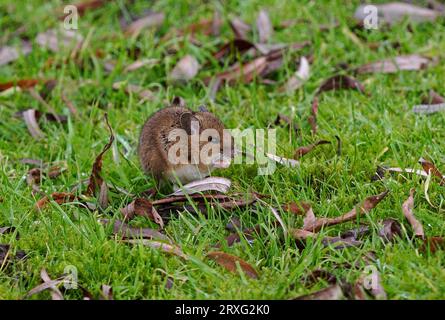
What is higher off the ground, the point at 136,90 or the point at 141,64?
the point at 141,64

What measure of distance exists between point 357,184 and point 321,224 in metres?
0.48

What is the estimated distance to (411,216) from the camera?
4.36 meters

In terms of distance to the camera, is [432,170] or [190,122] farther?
[190,122]

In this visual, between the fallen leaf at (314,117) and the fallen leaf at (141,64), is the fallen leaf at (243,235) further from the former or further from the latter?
the fallen leaf at (141,64)

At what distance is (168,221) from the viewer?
480 cm

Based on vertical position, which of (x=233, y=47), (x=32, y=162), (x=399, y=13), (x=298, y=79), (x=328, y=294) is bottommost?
(x=32, y=162)

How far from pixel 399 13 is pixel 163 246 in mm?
4140

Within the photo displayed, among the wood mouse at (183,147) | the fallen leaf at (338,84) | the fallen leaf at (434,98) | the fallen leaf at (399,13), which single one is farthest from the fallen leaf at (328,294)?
the fallen leaf at (399,13)

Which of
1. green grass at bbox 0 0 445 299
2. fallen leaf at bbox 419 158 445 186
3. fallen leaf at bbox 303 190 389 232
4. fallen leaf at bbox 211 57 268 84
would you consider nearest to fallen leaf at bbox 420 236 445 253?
green grass at bbox 0 0 445 299

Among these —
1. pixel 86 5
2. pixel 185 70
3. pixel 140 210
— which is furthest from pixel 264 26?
pixel 140 210

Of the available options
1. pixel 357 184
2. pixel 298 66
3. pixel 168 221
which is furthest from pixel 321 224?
pixel 298 66

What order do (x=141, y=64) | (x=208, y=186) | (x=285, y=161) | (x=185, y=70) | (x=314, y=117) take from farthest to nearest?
1. (x=141, y=64)
2. (x=185, y=70)
3. (x=314, y=117)
4. (x=285, y=161)
5. (x=208, y=186)

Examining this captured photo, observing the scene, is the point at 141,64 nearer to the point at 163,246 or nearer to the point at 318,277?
the point at 163,246

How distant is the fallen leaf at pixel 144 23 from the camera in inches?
304
